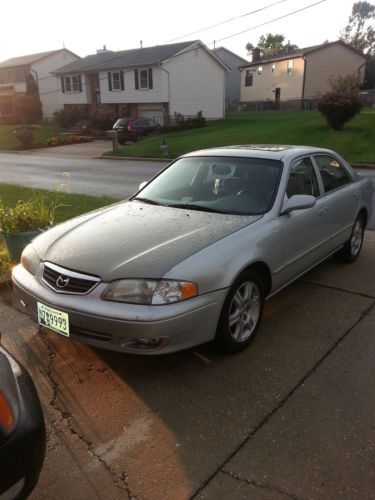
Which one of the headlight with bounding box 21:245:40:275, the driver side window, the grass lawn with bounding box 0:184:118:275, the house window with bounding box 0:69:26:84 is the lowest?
the grass lawn with bounding box 0:184:118:275

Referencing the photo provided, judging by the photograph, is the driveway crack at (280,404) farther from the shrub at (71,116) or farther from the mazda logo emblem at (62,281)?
the shrub at (71,116)

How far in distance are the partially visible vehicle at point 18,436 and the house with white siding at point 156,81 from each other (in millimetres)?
35255

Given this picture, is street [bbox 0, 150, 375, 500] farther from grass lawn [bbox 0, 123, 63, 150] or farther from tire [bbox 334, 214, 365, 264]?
grass lawn [bbox 0, 123, 63, 150]

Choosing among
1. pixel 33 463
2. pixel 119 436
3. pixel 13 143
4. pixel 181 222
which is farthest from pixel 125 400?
pixel 13 143

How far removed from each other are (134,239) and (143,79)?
3559 centimetres

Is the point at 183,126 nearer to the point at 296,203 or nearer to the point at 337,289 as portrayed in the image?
the point at 337,289

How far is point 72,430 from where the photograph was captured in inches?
107

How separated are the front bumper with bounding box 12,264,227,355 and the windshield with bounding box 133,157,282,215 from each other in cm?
112

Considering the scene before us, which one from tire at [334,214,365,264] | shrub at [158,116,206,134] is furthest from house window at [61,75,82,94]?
tire at [334,214,365,264]

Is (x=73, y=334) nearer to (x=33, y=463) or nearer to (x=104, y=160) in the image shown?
(x=33, y=463)

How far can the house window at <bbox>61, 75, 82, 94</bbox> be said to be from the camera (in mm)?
42688

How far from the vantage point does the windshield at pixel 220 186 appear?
3955mm

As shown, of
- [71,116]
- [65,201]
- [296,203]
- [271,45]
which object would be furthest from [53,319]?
[271,45]

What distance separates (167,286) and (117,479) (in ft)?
3.72
